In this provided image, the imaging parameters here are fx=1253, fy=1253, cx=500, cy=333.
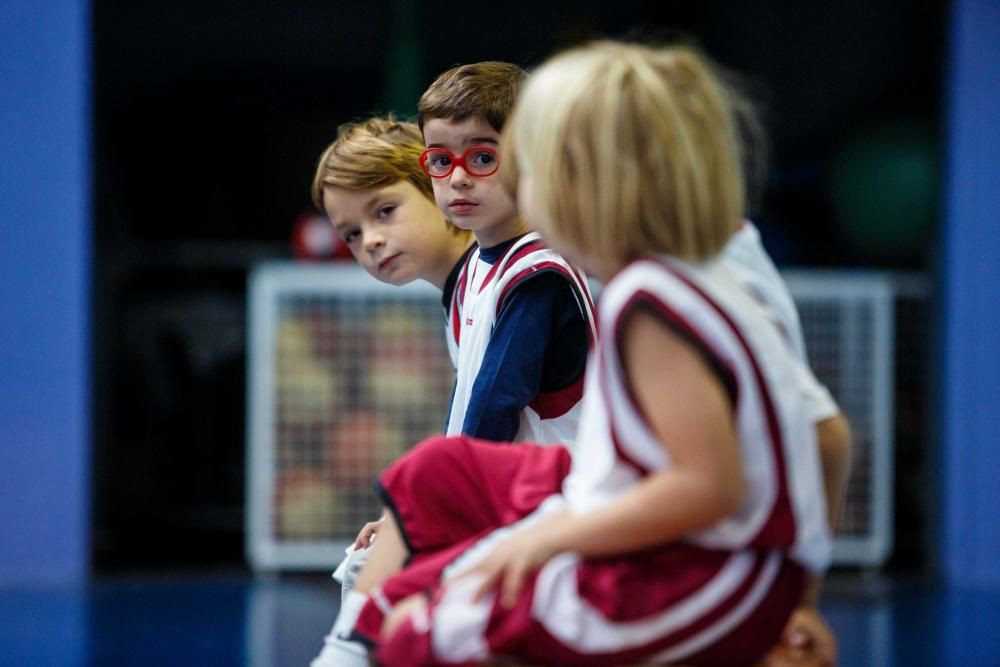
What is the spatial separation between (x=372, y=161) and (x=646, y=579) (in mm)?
766

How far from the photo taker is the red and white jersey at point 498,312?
142 centimetres

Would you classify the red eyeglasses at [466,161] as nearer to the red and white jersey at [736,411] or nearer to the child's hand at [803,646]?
the red and white jersey at [736,411]

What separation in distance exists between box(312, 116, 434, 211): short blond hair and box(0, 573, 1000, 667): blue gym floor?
106 cm

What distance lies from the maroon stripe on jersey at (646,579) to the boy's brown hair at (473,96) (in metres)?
0.62

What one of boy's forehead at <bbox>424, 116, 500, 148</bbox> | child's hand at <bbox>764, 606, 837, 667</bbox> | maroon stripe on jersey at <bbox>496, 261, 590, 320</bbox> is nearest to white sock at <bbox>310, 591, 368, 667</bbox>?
child's hand at <bbox>764, 606, 837, 667</bbox>

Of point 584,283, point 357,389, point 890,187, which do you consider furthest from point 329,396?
point 584,283

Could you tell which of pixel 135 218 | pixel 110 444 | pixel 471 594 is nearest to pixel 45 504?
pixel 110 444

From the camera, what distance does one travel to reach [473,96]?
4.57 ft

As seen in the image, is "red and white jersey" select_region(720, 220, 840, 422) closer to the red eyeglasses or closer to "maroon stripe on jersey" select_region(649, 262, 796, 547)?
"maroon stripe on jersey" select_region(649, 262, 796, 547)

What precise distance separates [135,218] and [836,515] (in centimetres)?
364

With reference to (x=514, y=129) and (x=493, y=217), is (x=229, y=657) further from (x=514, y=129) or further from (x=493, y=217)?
(x=514, y=129)

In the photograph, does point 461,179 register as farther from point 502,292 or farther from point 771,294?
point 771,294

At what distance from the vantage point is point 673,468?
34.9 inches

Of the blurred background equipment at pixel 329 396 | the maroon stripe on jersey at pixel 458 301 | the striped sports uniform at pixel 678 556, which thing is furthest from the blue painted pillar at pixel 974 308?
the striped sports uniform at pixel 678 556
